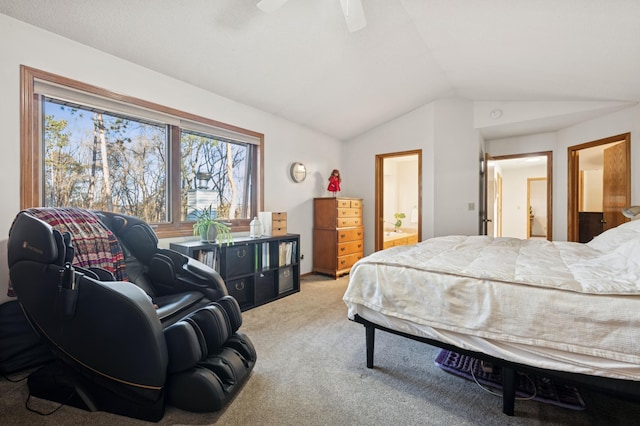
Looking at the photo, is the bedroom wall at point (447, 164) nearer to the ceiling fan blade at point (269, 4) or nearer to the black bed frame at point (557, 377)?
the black bed frame at point (557, 377)

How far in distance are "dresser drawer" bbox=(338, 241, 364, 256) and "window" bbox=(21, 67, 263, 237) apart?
1439 millimetres

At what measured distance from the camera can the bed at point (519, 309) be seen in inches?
48.1

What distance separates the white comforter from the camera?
1.22 m

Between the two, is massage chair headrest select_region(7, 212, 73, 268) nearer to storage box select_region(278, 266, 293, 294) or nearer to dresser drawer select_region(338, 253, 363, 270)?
storage box select_region(278, 266, 293, 294)

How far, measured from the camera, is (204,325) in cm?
163

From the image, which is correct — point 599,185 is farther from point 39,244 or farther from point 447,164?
point 39,244

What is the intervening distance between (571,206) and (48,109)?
6069 millimetres

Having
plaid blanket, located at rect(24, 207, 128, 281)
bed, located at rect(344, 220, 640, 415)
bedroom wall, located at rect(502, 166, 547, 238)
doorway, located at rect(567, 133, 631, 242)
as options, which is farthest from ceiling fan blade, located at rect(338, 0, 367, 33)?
bedroom wall, located at rect(502, 166, 547, 238)

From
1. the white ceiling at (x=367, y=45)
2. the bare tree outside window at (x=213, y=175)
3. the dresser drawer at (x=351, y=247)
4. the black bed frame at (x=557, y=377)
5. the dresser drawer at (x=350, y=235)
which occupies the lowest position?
the black bed frame at (x=557, y=377)

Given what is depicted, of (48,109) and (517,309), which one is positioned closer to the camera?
(517,309)

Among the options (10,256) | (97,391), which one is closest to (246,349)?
(97,391)

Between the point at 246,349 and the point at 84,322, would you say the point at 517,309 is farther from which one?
the point at 84,322

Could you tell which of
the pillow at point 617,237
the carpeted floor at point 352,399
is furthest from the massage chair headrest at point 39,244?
the pillow at point 617,237

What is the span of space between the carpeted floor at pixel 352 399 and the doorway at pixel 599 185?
297 centimetres
